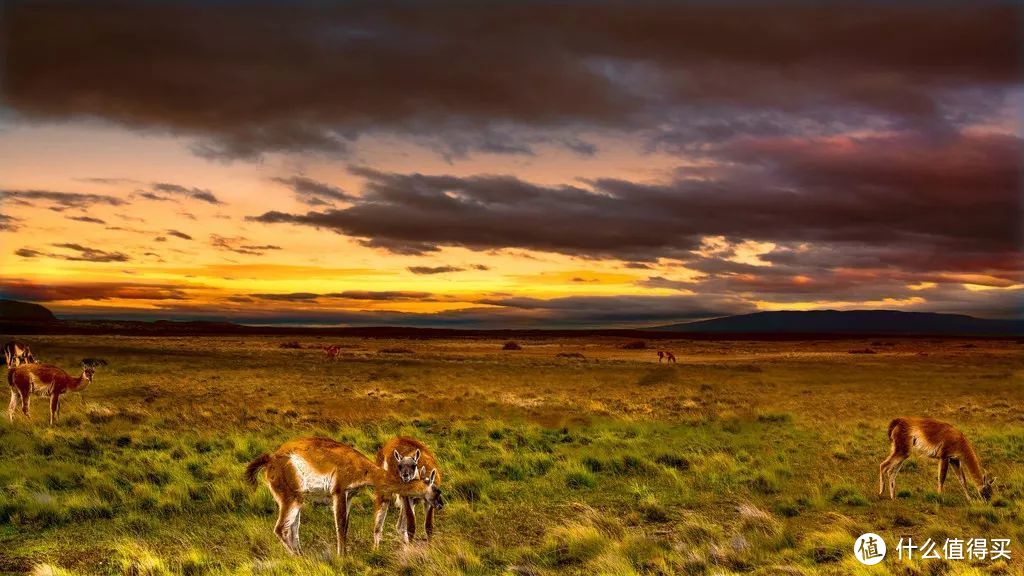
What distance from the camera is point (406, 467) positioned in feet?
26.8

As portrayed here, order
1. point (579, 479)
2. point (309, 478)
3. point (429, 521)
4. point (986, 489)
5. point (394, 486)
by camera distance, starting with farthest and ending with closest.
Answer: point (579, 479), point (986, 489), point (429, 521), point (394, 486), point (309, 478)

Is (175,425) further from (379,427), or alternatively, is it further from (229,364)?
(229,364)

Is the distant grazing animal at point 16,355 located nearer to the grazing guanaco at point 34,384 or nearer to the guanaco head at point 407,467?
the grazing guanaco at point 34,384

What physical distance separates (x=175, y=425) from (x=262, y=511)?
10.2 m

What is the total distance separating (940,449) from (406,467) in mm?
9740

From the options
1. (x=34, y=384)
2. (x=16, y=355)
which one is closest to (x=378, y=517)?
(x=34, y=384)

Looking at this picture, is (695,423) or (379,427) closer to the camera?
(379,427)

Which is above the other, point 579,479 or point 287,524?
point 287,524

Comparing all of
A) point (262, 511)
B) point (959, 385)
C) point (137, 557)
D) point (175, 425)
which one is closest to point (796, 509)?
point (262, 511)

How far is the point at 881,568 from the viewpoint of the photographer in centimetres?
794

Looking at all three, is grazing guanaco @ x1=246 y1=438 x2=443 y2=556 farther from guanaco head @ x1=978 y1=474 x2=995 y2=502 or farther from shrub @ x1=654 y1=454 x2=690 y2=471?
guanaco head @ x1=978 y1=474 x2=995 y2=502

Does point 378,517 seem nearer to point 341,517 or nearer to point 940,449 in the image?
point 341,517

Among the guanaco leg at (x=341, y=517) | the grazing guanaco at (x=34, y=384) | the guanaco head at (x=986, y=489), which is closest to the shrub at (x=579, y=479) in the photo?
the guanaco leg at (x=341, y=517)

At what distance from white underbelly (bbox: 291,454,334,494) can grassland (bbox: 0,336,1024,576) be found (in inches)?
32.9
